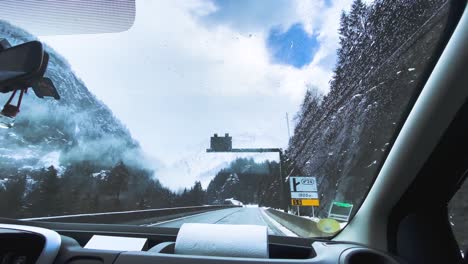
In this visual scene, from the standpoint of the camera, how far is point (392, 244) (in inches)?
109

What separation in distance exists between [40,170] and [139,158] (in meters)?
0.93

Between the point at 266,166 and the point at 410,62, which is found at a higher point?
the point at 410,62

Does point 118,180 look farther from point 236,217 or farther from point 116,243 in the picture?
point 236,217

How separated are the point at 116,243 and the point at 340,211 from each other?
1.95 meters

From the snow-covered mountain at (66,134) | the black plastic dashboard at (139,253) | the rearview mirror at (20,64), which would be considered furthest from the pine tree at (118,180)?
the rearview mirror at (20,64)

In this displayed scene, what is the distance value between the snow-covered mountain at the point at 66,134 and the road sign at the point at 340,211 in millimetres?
2009

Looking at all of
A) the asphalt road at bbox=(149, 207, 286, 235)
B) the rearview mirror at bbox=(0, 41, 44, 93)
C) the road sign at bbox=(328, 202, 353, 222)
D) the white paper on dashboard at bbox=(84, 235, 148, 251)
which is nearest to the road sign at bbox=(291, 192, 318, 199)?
the road sign at bbox=(328, 202, 353, 222)

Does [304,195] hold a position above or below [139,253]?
above

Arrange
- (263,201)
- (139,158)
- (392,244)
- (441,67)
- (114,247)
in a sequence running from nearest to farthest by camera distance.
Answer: (441,67)
(114,247)
(392,244)
(139,158)
(263,201)

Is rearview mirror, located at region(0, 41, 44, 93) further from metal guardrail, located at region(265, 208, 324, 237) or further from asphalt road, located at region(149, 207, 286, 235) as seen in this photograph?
metal guardrail, located at region(265, 208, 324, 237)

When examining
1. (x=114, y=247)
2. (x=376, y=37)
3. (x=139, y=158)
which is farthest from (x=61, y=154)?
(x=376, y=37)

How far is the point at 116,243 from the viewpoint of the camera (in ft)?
8.80

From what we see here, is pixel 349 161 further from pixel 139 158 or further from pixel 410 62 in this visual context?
pixel 139 158

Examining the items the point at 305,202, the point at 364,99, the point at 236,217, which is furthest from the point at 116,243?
the point at 364,99
